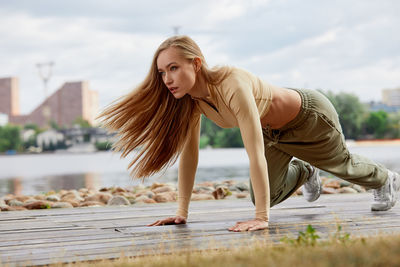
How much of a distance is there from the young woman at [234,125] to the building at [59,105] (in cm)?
7291

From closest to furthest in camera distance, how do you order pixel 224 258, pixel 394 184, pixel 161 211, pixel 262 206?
1. pixel 224 258
2. pixel 262 206
3. pixel 394 184
4. pixel 161 211

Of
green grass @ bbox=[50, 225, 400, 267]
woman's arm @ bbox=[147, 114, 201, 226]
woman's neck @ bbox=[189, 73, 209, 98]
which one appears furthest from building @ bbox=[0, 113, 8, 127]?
green grass @ bbox=[50, 225, 400, 267]

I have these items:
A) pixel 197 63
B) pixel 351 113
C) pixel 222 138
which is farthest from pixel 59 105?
pixel 197 63

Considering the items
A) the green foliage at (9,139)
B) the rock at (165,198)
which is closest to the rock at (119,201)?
the rock at (165,198)

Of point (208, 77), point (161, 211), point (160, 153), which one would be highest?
point (208, 77)

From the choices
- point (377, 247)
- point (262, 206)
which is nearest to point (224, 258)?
point (377, 247)

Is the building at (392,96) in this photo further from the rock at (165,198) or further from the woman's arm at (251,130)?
the woman's arm at (251,130)

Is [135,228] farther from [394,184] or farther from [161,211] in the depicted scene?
[394,184]

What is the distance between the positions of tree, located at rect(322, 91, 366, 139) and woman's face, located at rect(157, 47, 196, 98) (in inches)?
1157

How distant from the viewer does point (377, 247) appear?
1726 millimetres

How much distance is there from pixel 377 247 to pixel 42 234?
153 centimetres

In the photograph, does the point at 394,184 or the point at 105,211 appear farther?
the point at 105,211

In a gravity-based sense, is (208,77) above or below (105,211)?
above

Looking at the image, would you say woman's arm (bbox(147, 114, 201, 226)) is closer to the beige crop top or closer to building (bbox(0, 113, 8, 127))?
the beige crop top
